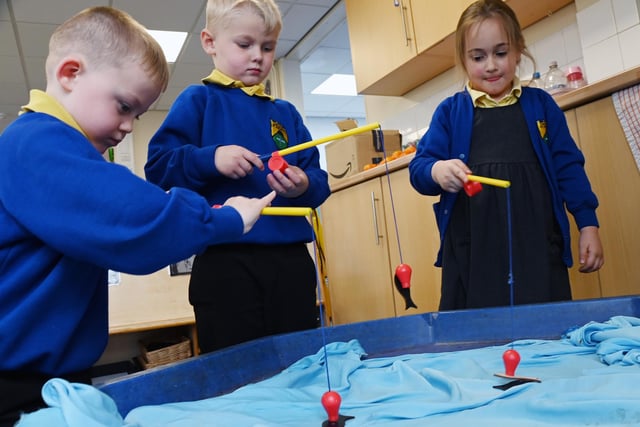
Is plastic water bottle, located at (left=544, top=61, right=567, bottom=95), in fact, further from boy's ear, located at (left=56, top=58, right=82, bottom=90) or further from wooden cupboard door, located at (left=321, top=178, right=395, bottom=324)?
boy's ear, located at (left=56, top=58, right=82, bottom=90)

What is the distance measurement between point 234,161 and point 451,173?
0.39 meters

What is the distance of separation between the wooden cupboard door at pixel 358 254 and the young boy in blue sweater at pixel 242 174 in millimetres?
1275

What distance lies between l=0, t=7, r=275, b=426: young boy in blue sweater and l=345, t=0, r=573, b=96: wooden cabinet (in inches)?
67.9

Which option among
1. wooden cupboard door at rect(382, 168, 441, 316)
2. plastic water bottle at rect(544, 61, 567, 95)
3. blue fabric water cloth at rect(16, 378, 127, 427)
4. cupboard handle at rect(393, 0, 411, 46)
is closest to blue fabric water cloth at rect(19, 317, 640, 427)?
blue fabric water cloth at rect(16, 378, 127, 427)

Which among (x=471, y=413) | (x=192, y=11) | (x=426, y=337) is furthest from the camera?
(x=192, y=11)

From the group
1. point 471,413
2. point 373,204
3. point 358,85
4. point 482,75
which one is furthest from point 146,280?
point 471,413

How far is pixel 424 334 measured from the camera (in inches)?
33.3

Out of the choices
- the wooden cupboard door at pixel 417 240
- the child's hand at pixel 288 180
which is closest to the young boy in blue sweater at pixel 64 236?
the child's hand at pixel 288 180

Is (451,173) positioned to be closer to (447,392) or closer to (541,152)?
(541,152)

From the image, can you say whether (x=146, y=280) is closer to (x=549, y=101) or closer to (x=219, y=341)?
(x=219, y=341)

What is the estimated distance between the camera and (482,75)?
116cm

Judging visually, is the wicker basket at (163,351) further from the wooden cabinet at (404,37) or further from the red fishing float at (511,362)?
the red fishing float at (511,362)

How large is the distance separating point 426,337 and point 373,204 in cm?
148

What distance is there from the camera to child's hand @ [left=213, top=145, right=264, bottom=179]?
84 centimetres
